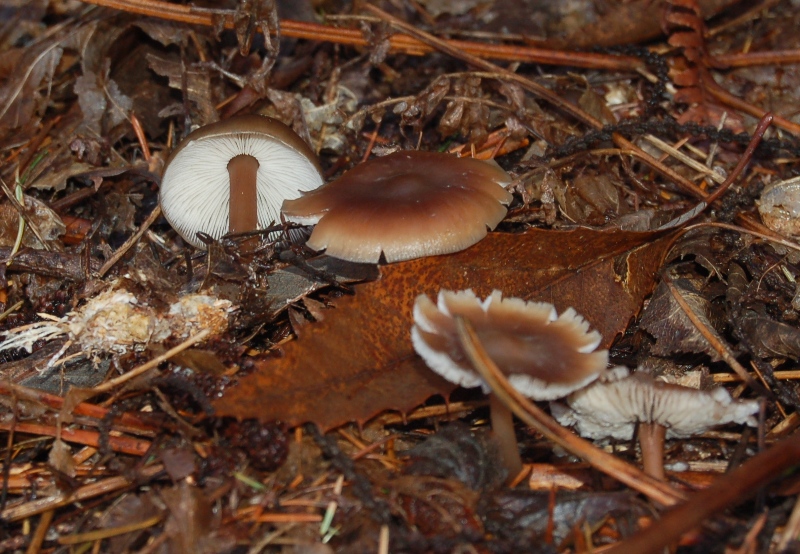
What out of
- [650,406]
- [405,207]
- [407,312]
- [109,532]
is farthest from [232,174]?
[650,406]

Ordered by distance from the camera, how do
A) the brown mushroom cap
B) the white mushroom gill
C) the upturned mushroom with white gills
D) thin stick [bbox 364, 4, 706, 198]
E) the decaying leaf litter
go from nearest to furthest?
the decaying leaf litter < the brown mushroom cap < the upturned mushroom with white gills < the white mushroom gill < thin stick [bbox 364, 4, 706, 198]

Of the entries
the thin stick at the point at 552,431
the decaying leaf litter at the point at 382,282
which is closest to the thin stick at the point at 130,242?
the decaying leaf litter at the point at 382,282

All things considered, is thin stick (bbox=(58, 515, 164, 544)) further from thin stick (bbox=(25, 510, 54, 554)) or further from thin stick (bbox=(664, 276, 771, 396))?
thin stick (bbox=(664, 276, 771, 396))

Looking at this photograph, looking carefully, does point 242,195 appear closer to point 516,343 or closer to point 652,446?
point 516,343

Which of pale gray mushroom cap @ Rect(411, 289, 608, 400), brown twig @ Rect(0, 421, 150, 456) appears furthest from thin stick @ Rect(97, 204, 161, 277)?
pale gray mushroom cap @ Rect(411, 289, 608, 400)

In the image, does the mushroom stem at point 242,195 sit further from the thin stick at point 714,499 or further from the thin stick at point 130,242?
the thin stick at point 714,499
